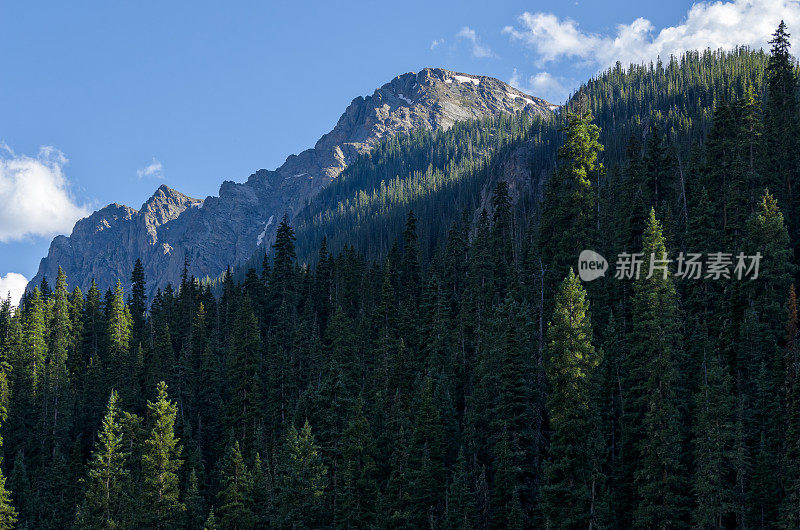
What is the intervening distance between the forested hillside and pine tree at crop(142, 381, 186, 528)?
7.8 inches

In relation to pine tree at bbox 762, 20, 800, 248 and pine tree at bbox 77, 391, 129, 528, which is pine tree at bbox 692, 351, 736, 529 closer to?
pine tree at bbox 762, 20, 800, 248

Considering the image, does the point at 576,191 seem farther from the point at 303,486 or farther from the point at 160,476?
the point at 160,476

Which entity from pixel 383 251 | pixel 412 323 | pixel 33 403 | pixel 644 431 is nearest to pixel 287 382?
pixel 412 323

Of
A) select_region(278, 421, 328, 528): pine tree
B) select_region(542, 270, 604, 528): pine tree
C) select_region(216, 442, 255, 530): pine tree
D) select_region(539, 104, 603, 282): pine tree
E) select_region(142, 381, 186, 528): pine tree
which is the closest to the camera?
select_region(542, 270, 604, 528): pine tree

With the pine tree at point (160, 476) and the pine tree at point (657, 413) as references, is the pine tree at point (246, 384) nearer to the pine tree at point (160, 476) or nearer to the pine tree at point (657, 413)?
the pine tree at point (160, 476)

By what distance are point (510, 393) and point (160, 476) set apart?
1252 inches

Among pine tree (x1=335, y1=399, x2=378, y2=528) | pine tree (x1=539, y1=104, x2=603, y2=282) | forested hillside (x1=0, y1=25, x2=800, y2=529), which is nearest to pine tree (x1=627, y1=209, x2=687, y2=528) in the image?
forested hillside (x1=0, y1=25, x2=800, y2=529)

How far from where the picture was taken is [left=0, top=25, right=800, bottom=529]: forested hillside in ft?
135

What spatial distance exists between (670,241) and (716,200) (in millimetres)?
11629

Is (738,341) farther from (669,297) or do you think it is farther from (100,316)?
(100,316)

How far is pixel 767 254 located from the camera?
2188 inches

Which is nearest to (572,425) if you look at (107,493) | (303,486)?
(303,486)

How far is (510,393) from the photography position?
151 feet

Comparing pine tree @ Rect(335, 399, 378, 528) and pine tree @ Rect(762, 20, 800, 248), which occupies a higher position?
pine tree @ Rect(762, 20, 800, 248)
